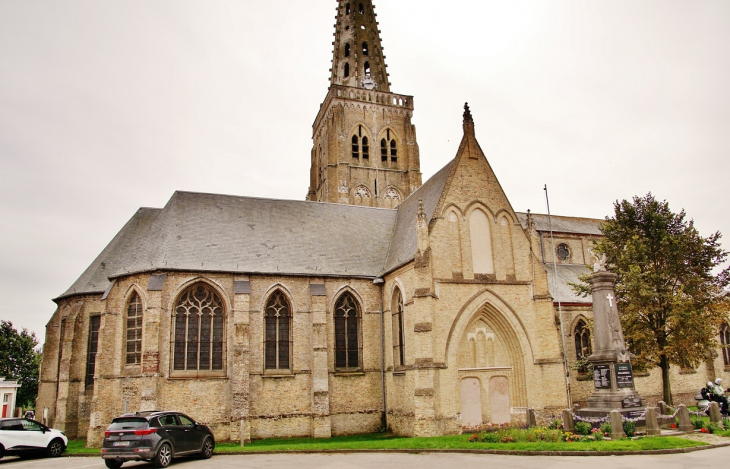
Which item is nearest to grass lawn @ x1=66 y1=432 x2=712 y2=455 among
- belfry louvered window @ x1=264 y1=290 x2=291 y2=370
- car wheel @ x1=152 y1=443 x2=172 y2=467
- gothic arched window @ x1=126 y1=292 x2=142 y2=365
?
car wheel @ x1=152 y1=443 x2=172 y2=467

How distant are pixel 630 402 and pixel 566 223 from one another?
2336 cm

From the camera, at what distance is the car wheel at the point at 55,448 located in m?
20.5

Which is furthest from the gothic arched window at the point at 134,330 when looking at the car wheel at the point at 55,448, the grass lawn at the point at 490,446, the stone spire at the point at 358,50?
the stone spire at the point at 358,50

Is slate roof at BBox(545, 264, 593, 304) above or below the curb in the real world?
above

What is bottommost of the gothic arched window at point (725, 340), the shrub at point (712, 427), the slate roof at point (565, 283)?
the shrub at point (712, 427)

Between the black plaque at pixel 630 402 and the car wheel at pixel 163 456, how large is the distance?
14799 mm

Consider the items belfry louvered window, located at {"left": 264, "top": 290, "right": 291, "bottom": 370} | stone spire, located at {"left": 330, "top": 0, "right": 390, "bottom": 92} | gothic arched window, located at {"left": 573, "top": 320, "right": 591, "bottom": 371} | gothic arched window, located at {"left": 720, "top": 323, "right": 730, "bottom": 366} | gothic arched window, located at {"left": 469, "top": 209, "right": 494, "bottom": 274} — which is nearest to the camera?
belfry louvered window, located at {"left": 264, "top": 290, "right": 291, "bottom": 370}

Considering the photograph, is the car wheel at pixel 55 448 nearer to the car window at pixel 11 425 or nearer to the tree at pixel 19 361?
the car window at pixel 11 425

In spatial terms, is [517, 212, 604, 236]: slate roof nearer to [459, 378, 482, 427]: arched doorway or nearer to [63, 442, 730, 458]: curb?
[459, 378, 482, 427]: arched doorway

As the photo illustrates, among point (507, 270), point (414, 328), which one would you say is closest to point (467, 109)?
point (507, 270)

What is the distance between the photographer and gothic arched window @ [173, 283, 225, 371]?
25016 millimetres

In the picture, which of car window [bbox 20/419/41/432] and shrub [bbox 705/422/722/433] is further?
car window [bbox 20/419/41/432]

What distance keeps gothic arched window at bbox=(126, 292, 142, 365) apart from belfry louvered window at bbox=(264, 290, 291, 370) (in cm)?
553

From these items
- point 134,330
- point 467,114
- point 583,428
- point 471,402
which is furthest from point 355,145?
point 583,428
